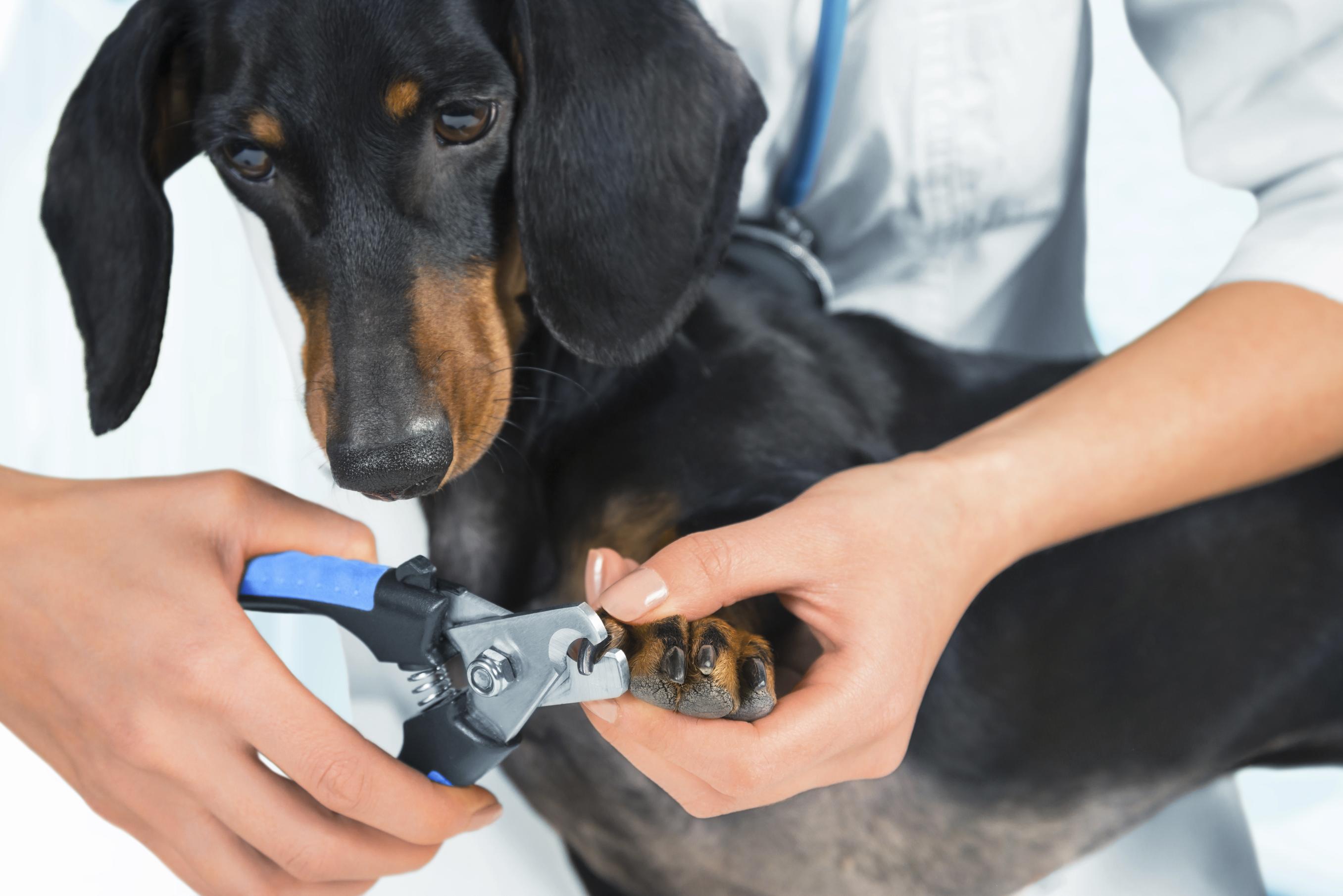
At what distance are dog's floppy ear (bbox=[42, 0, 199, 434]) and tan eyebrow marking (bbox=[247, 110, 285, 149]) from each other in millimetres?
141

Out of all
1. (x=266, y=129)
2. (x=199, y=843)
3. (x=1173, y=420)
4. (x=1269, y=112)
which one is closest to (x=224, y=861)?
(x=199, y=843)

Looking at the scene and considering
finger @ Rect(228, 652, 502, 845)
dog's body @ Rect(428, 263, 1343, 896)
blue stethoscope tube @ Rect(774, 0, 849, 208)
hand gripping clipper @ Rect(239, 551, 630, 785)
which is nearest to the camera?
hand gripping clipper @ Rect(239, 551, 630, 785)

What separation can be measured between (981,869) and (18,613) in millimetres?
951

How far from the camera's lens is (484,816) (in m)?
0.89

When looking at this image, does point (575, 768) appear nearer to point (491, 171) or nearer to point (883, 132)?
point (491, 171)

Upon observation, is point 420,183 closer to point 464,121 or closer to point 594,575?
point 464,121

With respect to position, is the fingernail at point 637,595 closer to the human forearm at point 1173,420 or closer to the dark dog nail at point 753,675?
the dark dog nail at point 753,675

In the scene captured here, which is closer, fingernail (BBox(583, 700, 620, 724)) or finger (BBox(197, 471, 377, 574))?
fingernail (BBox(583, 700, 620, 724))

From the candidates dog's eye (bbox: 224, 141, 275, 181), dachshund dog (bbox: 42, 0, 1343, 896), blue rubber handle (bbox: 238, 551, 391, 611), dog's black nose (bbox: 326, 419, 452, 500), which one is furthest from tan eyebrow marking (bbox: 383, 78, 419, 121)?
blue rubber handle (bbox: 238, 551, 391, 611)

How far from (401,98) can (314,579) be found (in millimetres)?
381

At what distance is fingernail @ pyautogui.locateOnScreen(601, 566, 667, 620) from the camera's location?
67 centimetres

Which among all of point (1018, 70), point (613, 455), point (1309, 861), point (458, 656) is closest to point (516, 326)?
point (613, 455)

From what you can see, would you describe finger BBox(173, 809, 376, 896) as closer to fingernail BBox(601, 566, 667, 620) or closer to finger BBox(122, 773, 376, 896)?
finger BBox(122, 773, 376, 896)

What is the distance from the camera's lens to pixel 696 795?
2.49 feet
